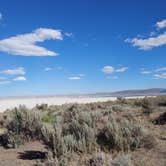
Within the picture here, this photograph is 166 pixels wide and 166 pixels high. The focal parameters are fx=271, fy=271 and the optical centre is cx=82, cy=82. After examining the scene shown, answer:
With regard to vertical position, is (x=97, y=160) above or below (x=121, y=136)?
below

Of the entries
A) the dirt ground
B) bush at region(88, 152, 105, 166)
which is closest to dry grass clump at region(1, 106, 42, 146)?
the dirt ground

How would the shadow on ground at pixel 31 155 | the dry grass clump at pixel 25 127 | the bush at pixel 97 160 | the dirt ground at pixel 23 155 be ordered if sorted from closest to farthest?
the bush at pixel 97 160
the dirt ground at pixel 23 155
the shadow on ground at pixel 31 155
the dry grass clump at pixel 25 127

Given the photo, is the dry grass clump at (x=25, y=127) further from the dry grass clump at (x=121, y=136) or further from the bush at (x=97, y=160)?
the bush at (x=97, y=160)

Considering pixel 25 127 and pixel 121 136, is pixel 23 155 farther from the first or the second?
pixel 121 136

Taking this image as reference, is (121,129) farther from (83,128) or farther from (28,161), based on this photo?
(28,161)

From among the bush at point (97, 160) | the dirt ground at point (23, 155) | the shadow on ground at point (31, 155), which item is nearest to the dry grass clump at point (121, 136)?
the bush at point (97, 160)

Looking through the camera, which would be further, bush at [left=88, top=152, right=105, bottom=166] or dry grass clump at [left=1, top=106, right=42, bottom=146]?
dry grass clump at [left=1, top=106, right=42, bottom=146]

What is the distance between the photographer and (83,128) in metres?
7.98

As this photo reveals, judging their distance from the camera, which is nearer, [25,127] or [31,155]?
[31,155]

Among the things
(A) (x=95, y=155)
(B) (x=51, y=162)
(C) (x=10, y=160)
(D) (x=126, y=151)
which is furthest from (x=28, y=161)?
(D) (x=126, y=151)

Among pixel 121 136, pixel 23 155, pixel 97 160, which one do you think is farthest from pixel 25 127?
pixel 97 160

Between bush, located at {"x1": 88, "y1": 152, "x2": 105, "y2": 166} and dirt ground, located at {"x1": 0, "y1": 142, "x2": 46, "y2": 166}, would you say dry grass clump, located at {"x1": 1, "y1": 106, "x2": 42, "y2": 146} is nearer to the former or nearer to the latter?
dirt ground, located at {"x1": 0, "y1": 142, "x2": 46, "y2": 166}

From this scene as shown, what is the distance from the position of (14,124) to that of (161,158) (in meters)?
6.19

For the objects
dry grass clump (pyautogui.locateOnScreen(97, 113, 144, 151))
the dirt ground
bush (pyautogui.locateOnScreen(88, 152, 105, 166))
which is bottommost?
the dirt ground
